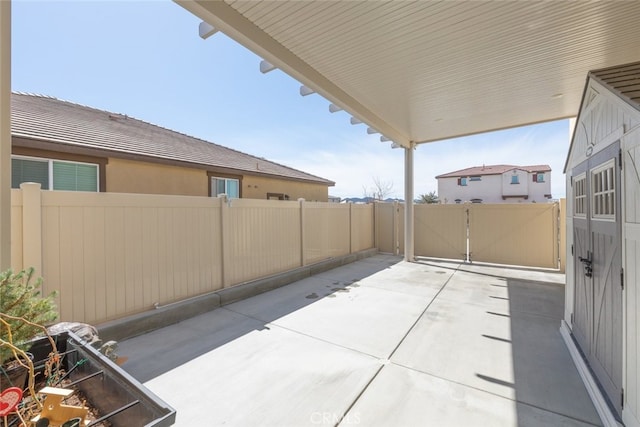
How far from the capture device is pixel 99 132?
6793 mm

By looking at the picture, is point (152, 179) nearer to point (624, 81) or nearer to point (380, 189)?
point (624, 81)

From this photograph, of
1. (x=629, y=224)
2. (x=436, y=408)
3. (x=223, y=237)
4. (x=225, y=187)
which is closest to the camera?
(x=629, y=224)

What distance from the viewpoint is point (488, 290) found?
18.8ft

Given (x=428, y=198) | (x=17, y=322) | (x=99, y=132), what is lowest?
(x=17, y=322)

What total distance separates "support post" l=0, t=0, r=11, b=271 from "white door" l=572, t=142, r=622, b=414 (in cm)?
517

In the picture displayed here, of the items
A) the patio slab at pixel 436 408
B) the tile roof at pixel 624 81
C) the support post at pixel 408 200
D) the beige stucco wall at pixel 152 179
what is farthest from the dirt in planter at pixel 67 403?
the support post at pixel 408 200

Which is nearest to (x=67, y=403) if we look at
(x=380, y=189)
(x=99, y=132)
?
(x=99, y=132)

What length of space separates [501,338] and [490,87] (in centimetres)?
418

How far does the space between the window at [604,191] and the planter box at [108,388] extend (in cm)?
345

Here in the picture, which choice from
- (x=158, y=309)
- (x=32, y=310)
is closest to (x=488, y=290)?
(x=158, y=309)

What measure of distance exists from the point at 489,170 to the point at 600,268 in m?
34.2

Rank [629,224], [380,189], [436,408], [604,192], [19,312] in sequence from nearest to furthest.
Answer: [19,312]
[629,224]
[436,408]
[604,192]
[380,189]

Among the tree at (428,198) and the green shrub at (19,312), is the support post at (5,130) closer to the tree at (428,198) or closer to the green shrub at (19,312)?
the green shrub at (19,312)

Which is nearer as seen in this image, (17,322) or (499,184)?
(17,322)
